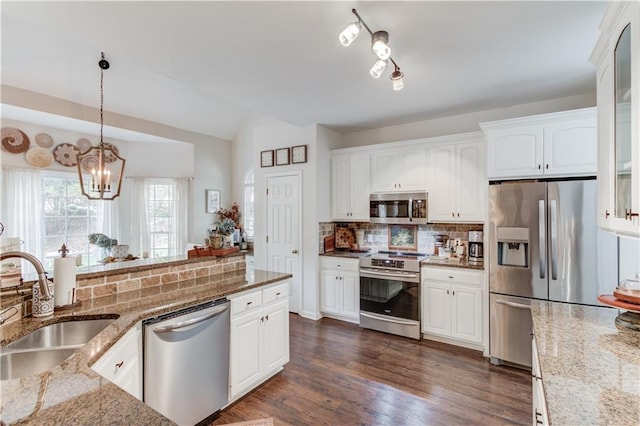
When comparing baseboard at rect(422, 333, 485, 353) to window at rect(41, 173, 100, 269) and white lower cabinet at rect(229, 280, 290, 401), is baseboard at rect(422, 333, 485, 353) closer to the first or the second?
white lower cabinet at rect(229, 280, 290, 401)

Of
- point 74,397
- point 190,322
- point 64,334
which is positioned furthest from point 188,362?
point 74,397

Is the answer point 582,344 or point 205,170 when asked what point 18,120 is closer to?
point 205,170

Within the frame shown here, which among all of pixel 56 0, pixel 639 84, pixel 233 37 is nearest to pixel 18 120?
pixel 56 0

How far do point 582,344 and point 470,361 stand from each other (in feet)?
6.24

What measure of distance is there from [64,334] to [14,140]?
189 inches

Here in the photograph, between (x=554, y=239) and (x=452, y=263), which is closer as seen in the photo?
(x=554, y=239)

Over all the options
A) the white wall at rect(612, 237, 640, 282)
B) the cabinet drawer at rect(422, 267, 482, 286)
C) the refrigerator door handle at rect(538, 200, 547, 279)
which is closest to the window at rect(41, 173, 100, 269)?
the cabinet drawer at rect(422, 267, 482, 286)

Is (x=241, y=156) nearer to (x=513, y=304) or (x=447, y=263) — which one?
(x=447, y=263)

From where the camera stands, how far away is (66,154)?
16.9 ft

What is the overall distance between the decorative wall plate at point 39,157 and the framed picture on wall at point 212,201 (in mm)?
2560

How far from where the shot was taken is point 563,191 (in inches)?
106

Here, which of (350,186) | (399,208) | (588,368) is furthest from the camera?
(350,186)

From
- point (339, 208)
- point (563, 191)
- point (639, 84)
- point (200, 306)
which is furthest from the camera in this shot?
point (339, 208)

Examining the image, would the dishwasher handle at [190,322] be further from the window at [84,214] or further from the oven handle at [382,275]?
the window at [84,214]
